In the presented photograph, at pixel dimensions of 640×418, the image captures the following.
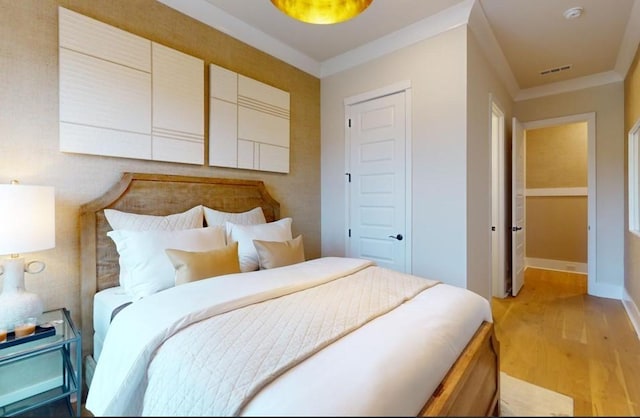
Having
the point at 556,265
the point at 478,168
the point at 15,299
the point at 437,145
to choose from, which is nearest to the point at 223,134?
the point at 15,299

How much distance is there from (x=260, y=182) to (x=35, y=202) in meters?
1.64

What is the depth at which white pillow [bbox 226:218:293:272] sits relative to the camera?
2223 millimetres

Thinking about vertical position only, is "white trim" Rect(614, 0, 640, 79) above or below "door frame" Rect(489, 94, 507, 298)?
above

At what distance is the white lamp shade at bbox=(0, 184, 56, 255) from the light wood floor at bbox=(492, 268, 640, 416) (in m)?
2.66

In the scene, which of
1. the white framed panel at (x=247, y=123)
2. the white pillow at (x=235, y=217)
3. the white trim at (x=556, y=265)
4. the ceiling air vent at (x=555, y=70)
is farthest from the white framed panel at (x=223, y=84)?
the white trim at (x=556, y=265)

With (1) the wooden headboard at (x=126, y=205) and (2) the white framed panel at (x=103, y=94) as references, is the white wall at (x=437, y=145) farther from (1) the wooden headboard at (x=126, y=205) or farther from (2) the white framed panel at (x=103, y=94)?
(2) the white framed panel at (x=103, y=94)

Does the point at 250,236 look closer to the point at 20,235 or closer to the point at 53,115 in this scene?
the point at 20,235

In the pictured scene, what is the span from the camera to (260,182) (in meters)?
2.94

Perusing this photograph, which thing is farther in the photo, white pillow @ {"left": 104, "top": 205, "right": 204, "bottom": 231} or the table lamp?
white pillow @ {"left": 104, "top": 205, "right": 204, "bottom": 231}

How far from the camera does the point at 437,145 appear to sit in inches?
106

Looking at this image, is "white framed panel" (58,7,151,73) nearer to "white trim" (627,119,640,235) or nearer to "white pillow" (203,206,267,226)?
"white pillow" (203,206,267,226)

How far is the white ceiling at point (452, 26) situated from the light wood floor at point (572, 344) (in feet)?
8.65

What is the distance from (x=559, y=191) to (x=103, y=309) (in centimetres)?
649

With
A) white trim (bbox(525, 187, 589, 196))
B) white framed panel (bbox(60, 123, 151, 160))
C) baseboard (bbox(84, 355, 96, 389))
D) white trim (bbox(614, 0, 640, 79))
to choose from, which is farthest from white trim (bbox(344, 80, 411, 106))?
white trim (bbox(525, 187, 589, 196))
